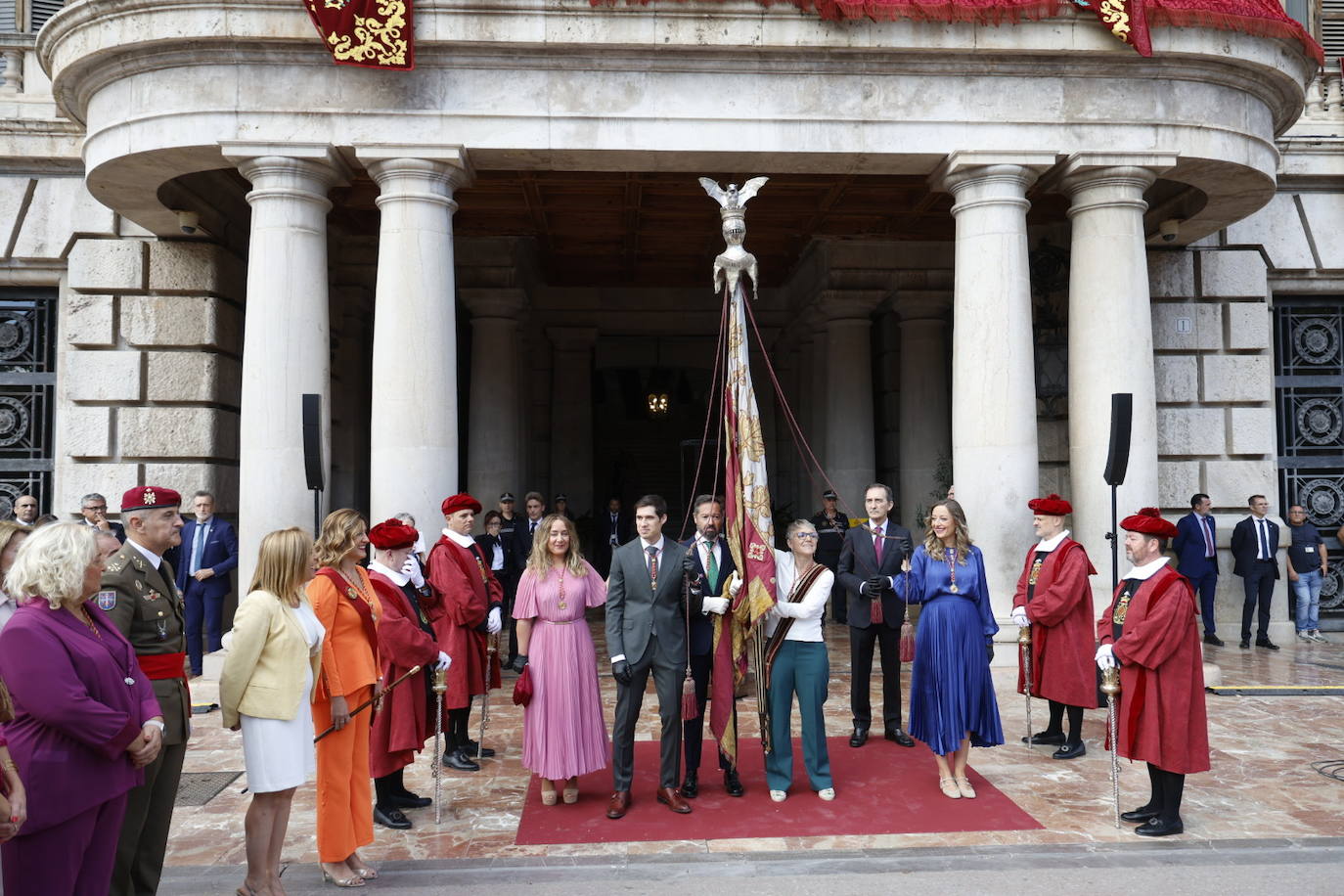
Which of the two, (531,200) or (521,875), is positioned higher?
(531,200)

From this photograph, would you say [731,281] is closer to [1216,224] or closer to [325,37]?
[325,37]

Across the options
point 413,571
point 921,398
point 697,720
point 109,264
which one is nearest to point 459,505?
point 413,571

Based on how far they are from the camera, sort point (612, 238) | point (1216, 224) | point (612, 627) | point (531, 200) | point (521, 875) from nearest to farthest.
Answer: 1. point (521, 875)
2. point (612, 627)
3. point (1216, 224)
4. point (531, 200)
5. point (612, 238)

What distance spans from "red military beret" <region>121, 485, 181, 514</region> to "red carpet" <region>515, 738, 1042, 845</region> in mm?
2720

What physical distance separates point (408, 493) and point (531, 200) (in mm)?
5445

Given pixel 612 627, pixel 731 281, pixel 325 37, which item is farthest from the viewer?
pixel 325 37

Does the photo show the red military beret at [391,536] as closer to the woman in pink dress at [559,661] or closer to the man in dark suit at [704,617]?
the woman in pink dress at [559,661]

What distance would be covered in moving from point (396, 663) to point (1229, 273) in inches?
493

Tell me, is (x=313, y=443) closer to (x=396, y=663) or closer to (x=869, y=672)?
(x=396, y=663)

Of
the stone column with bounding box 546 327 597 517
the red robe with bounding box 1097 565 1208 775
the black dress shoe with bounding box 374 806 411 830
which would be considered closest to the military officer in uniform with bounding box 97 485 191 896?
the black dress shoe with bounding box 374 806 411 830

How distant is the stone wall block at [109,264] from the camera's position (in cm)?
1247

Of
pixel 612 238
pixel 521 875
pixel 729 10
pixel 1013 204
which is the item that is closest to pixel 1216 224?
pixel 1013 204

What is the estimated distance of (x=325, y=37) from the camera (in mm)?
9453

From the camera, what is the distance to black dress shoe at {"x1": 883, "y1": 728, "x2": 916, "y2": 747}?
7859 millimetres
